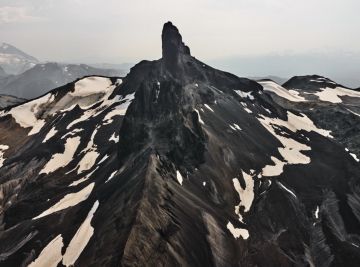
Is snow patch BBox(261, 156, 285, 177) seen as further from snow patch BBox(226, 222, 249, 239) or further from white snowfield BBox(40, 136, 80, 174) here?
white snowfield BBox(40, 136, 80, 174)

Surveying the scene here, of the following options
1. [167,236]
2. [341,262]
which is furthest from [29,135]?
[341,262]

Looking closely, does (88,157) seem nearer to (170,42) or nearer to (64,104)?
(170,42)

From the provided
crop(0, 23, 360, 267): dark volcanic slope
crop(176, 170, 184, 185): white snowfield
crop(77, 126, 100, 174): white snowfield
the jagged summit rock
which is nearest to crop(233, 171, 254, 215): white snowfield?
crop(0, 23, 360, 267): dark volcanic slope

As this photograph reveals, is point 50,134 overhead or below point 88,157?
below

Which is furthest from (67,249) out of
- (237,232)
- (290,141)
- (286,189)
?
(290,141)

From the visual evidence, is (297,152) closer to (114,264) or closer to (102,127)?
(102,127)
